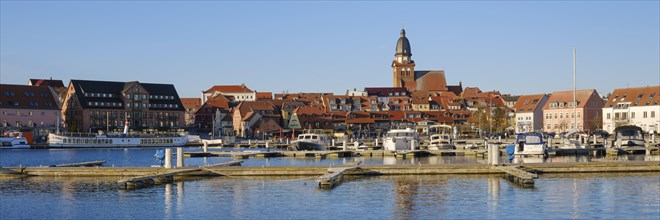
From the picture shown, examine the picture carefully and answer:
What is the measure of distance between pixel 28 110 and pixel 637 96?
9647cm

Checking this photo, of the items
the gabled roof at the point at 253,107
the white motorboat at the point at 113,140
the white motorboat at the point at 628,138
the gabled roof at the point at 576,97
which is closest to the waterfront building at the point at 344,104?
the gabled roof at the point at 253,107

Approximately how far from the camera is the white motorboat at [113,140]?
120000 mm

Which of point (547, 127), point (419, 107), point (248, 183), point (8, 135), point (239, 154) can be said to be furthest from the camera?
point (419, 107)

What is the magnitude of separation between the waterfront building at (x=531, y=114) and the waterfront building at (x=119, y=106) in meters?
62.9

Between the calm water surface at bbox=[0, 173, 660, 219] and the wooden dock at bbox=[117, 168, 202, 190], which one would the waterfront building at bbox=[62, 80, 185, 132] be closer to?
the calm water surface at bbox=[0, 173, 660, 219]

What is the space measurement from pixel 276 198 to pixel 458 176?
12868 millimetres

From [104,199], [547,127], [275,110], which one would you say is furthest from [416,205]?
[275,110]

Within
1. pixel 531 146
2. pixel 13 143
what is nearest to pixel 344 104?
pixel 13 143

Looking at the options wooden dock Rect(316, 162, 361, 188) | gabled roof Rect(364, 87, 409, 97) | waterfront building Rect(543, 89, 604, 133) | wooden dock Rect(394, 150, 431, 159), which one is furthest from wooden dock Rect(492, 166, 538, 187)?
gabled roof Rect(364, 87, 409, 97)

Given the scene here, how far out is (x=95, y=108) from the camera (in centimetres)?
14712

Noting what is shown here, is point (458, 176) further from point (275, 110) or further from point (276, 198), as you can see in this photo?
point (275, 110)

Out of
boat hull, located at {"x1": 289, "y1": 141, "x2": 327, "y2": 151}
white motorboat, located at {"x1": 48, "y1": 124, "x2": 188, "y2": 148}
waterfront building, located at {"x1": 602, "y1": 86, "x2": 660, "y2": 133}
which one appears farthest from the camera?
waterfront building, located at {"x1": 602, "y1": 86, "x2": 660, "y2": 133}

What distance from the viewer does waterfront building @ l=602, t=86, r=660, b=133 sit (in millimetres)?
121750

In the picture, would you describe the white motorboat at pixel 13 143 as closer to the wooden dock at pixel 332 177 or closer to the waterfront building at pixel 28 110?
the waterfront building at pixel 28 110
